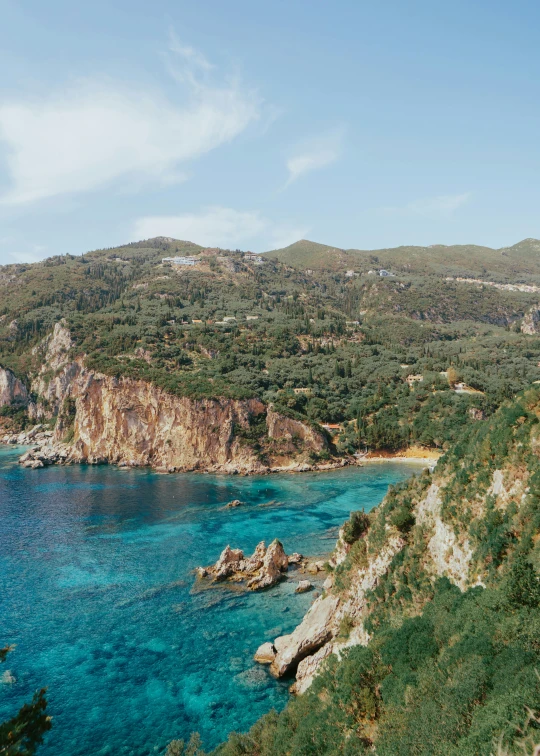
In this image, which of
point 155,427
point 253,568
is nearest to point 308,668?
point 253,568

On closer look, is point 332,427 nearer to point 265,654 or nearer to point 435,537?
point 265,654

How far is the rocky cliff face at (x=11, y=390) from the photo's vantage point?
116m

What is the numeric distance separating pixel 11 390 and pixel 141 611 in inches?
4146

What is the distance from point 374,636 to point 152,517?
3855cm

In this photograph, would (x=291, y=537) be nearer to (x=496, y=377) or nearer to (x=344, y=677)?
(x=344, y=677)

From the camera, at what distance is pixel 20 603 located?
31328mm

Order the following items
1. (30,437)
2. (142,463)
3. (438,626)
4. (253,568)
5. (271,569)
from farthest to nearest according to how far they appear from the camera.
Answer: (30,437)
(142,463)
(253,568)
(271,569)
(438,626)

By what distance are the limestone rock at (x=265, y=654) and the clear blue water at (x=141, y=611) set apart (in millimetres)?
526

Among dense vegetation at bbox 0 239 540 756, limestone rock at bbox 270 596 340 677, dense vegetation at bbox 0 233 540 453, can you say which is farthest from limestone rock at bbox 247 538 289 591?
dense vegetation at bbox 0 233 540 453

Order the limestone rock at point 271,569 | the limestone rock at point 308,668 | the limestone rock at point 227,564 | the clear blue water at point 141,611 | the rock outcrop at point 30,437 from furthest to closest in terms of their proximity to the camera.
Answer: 1. the rock outcrop at point 30,437
2. the limestone rock at point 227,564
3. the limestone rock at point 271,569
4. the clear blue water at point 141,611
5. the limestone rock at point 308,668

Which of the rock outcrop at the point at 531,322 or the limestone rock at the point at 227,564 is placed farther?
the rock outcrop at the point at 531,322

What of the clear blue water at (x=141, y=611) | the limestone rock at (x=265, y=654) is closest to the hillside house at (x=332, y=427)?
the clear blue water at (x=141, y=611)

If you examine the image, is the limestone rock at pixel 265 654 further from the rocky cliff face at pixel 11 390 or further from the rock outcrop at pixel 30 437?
the rocky cliff face at pixel 11 390

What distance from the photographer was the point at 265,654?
2412 cm
